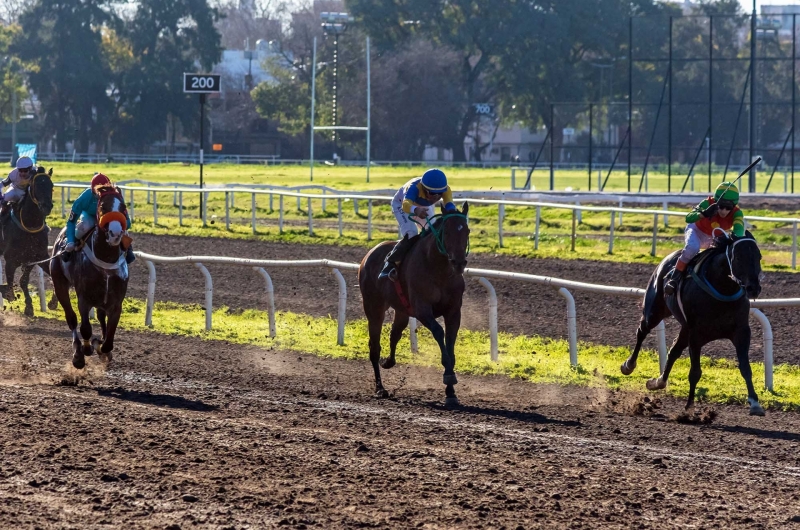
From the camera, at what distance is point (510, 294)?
14305mm

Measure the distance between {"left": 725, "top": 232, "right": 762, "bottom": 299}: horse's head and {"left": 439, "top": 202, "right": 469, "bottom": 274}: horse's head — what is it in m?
1.79

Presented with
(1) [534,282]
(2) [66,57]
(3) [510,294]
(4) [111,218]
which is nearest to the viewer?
(4) [111,218]

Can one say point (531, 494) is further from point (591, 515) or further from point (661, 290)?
point (661, 290)

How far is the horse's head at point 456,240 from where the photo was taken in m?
8.29

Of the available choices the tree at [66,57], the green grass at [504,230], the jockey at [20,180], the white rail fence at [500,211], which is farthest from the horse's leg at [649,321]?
the tree at [66,57]

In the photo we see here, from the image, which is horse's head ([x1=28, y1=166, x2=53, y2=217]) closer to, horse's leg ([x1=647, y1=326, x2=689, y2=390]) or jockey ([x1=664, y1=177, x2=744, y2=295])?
horse's leg ([x1=647, y1=326, x2=689, y2=390])

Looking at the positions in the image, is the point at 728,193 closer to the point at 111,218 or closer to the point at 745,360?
the point at 745,360

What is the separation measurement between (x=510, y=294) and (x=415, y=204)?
18.6 ft

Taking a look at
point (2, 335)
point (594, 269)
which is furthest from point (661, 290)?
point (594, 269)

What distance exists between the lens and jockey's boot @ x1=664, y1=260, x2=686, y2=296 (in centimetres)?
832

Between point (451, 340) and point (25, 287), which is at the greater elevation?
point (451, 340)

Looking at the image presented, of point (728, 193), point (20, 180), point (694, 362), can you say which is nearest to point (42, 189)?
point (20, 180)

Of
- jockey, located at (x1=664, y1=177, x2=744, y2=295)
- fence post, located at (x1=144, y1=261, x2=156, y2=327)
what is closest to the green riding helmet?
jockey, located at (x1=664, y1=177, x2=744, y2=295)

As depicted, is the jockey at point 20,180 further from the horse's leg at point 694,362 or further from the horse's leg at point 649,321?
the horse's leg at point 694,362
